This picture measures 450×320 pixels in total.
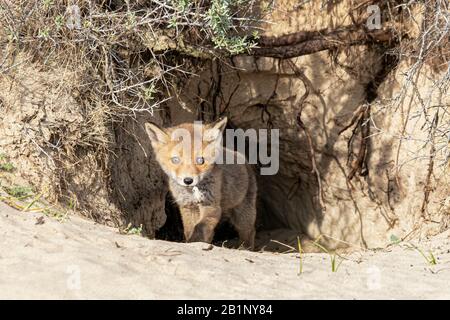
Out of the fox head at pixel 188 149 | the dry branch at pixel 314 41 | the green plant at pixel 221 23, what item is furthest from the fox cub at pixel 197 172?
the dry branch at pixel 314 41

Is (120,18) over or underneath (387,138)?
over

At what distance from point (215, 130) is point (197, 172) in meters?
0.45

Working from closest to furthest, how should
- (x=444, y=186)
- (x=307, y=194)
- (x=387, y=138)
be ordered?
1. (x=444, y=186)
2. (x=387, y=138)
3. (x=307, y=194)

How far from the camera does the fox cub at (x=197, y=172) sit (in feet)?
18.4

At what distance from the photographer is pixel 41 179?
5.06 m

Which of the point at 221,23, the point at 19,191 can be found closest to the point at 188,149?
the point at 221,23

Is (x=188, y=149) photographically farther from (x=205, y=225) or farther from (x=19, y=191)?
(x=19, y=191)

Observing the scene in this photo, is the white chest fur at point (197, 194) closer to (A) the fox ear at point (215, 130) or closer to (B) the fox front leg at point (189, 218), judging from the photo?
(B) the fox front leg at point (189, 218)

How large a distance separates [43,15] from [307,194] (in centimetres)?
456

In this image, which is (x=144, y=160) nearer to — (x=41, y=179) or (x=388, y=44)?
(x=41, y=179)

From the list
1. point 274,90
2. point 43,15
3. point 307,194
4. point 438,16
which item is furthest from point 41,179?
point 307,194

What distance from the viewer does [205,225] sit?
19.2ft

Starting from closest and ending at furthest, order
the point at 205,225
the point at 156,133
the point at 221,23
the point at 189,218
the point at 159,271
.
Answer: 1. the point at 159,271
2. the point at 221,23
3. the point at 156,133
4. the point at 205,225
5. the point at 189,218

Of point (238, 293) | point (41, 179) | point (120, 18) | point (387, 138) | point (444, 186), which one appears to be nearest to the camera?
point (238, 293)
